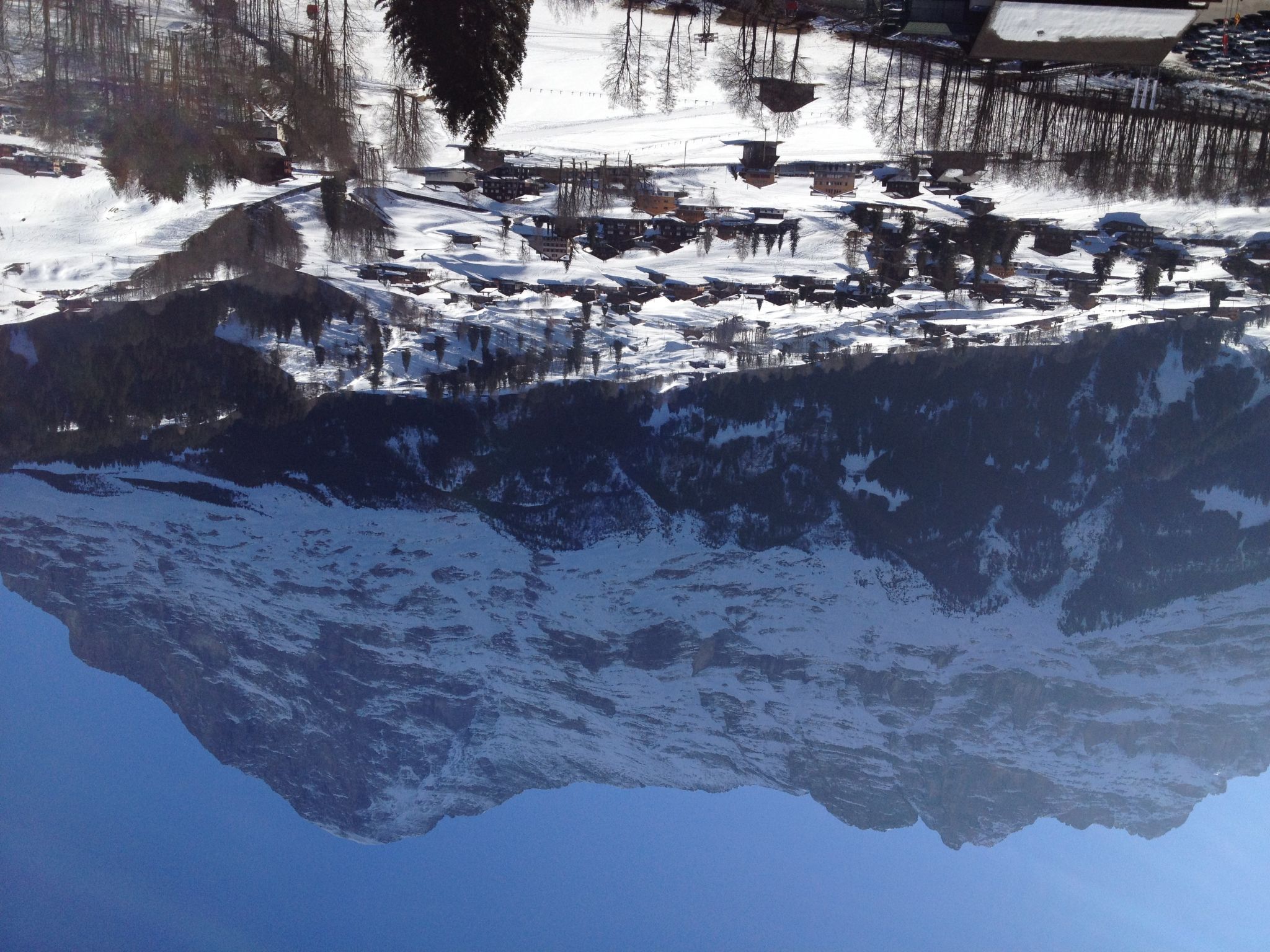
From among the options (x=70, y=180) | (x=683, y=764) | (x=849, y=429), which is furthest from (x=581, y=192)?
(x=683, y=764)

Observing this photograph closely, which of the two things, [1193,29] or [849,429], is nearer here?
[1193,29]

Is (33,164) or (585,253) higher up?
(33,164)

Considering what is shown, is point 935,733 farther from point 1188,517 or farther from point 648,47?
point 648,47

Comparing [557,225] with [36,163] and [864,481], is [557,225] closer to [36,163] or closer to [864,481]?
[864,481]

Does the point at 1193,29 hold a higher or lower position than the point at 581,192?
higher

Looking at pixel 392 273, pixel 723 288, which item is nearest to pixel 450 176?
pixel 392 273

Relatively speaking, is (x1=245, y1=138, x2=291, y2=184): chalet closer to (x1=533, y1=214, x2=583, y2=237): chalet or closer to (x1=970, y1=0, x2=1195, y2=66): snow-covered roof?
(x1=533, y1=214, x2=583, y2=237): chalet

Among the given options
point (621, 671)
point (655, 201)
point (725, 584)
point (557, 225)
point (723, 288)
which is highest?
point (655, 201)

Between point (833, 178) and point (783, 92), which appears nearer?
point (783, 92)
